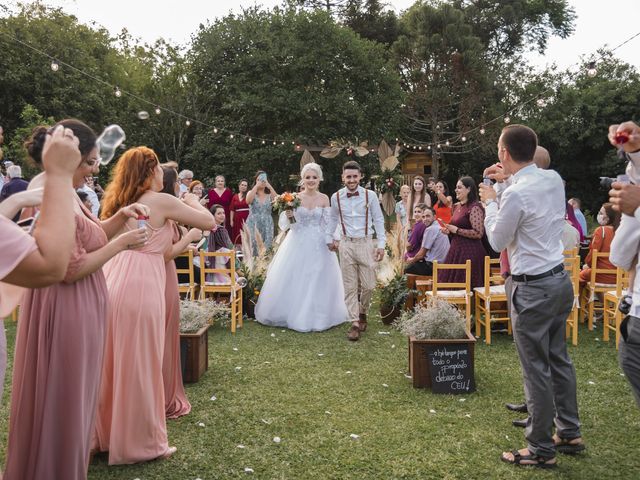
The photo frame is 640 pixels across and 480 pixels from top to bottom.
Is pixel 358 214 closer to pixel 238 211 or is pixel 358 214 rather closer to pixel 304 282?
pixel 304 282

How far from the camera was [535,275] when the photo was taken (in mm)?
3555

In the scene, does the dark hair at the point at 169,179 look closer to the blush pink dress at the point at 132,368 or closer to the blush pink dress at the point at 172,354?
the blush pink dress at the point at 172,354

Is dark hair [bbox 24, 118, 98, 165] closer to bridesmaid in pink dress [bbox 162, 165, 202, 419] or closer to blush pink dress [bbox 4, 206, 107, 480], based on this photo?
blush pink dress [bbox 4, 206, 107, 480]

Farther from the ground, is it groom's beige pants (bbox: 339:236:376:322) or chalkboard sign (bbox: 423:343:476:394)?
groom's beige pants (bbox: 339:236:376:322)

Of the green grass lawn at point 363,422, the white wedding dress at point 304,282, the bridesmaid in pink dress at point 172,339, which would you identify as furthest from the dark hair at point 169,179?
the white wedding dress at point 304,282

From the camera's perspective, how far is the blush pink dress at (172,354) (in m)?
4.46

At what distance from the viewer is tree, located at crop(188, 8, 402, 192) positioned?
2411cm

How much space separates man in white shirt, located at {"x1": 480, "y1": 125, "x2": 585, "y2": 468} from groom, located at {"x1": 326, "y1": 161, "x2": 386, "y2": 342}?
3471mm

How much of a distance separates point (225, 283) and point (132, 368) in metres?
3.98

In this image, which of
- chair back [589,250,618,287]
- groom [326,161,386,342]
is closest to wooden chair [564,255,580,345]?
chair back [589,250,618,287]

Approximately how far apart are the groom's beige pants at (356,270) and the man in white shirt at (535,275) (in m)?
3.47

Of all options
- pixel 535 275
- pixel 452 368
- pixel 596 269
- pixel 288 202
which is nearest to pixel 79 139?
pixel 535 275

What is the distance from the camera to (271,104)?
23953 millimetres

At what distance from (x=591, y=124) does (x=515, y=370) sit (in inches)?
836
